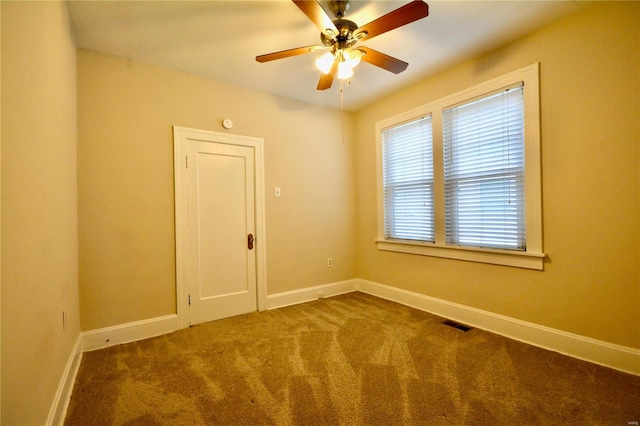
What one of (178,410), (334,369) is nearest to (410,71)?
(334,369)

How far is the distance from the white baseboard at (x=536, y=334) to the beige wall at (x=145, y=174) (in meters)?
1.64

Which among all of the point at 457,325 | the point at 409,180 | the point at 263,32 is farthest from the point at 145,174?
the point at 457,325

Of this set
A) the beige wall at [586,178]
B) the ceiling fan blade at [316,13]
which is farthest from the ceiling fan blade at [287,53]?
the beige wall at [586,178]

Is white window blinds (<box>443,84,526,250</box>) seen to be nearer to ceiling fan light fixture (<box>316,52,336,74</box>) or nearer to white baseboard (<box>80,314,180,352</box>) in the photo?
ceiling fan light fixture (<box>316,52,336,74</box>)

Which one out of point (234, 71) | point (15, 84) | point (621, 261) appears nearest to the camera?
point (15, 84)

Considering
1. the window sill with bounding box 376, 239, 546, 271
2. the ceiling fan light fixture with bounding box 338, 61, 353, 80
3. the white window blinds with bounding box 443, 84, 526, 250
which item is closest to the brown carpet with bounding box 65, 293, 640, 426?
the window sill with bounding box 376, 239, 546, 271

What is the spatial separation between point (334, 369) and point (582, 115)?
8.85 feet

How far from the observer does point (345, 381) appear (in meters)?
1.98

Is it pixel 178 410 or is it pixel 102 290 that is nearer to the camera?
pixel 178 410

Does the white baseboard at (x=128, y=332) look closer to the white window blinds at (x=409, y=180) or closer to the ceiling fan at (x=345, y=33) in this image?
the ceiling fan at (x=345, y=33)

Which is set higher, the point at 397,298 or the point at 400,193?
the point at 400,193

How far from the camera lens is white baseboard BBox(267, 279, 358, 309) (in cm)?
359

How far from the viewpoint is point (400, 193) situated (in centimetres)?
371

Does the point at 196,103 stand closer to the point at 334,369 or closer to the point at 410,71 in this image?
the point at 410,71
